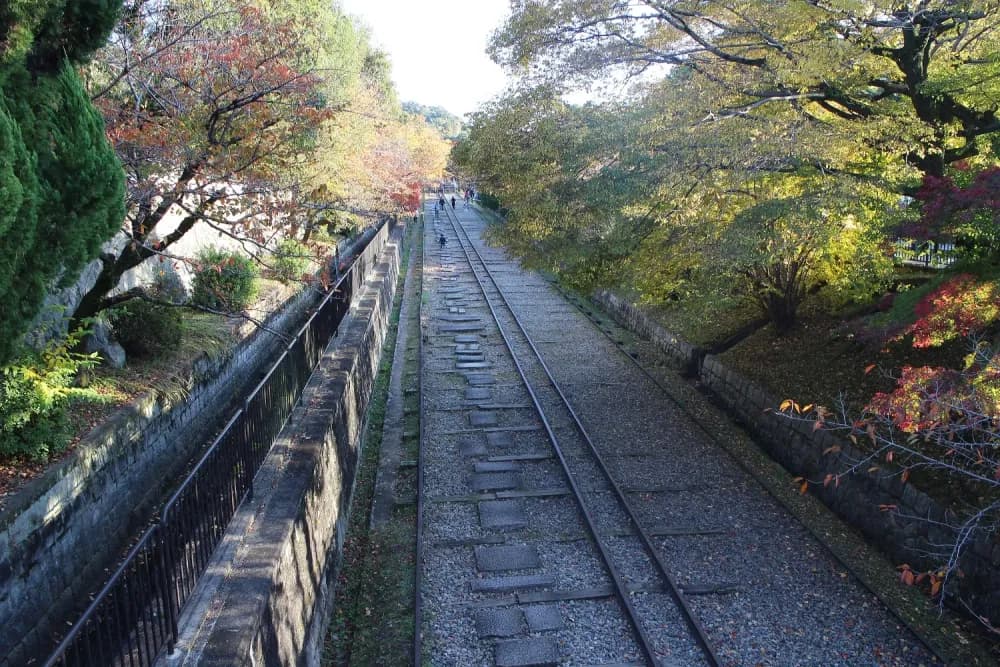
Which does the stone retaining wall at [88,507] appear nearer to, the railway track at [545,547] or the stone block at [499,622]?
the railway track at [545,547]

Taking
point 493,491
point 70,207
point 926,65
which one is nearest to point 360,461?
point 493,491

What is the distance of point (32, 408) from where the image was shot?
6.56m

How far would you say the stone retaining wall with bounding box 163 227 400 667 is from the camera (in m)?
4.73

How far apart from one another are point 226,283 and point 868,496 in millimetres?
12441

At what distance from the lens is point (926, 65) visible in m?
9.66

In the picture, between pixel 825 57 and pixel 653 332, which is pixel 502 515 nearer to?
pixel 825 57

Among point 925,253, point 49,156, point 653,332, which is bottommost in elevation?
point 653,332

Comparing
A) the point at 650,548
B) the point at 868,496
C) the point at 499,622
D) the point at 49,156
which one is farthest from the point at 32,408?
the point at 868,496

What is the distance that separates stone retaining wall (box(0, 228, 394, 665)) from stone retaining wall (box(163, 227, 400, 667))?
1753mm

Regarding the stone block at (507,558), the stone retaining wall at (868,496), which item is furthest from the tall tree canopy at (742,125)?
the stone block at (507,558)

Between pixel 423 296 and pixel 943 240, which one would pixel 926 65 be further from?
pixel 423 296

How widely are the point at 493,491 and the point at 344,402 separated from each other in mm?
2569

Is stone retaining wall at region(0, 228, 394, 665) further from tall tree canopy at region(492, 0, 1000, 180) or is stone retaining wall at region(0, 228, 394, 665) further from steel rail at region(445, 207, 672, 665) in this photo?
tall tree canopy at region(492, 0, 1000, 180)

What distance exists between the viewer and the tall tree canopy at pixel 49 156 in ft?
14.3
